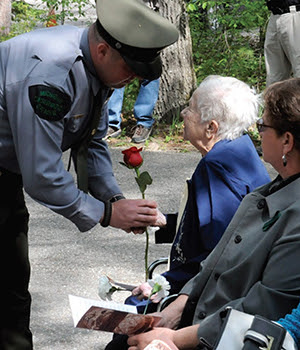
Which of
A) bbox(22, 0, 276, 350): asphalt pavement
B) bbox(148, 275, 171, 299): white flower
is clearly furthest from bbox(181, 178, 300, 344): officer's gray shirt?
bbox(22, 0, 276, 350): asphalt pavement

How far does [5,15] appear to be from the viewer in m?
10.6

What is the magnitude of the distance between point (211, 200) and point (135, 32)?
78cm

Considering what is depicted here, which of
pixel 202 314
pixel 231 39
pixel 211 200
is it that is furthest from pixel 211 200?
pixel 231 39

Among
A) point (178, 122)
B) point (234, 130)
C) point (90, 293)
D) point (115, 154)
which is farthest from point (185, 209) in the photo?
point (178, 122)

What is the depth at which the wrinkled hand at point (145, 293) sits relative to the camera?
3432 millimetres

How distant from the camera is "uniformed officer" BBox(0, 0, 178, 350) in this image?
3.17 metres

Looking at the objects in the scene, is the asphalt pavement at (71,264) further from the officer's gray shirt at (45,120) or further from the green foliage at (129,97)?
the green foliage at (129,97)

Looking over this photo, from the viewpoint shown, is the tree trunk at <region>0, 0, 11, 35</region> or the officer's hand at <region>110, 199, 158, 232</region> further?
the tree trunk at <region>0, 0, 11, 35</region>

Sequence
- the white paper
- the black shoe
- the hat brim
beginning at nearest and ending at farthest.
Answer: the white paper
the hat brim
the black shoe

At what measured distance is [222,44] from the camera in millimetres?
10672

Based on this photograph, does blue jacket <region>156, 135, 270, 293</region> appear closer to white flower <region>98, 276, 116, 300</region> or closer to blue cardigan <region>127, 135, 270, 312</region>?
blue cardigan <region>127, 135, 270, 312</region>

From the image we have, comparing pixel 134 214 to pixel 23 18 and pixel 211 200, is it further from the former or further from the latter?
pixel 23 18

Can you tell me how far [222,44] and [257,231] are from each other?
809cm

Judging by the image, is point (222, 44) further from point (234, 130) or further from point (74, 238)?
point (234, 130)
